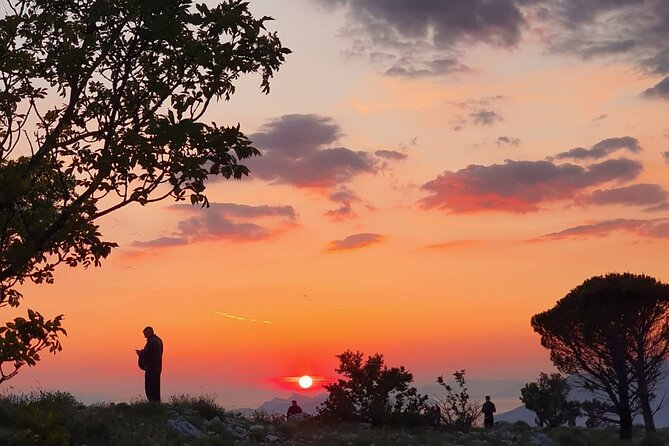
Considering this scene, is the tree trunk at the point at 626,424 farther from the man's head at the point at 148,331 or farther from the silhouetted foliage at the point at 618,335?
the man's head at the point at 148,331

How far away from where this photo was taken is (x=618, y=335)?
3722cm

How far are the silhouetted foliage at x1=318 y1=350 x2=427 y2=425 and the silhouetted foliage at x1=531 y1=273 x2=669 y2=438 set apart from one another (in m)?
10.6

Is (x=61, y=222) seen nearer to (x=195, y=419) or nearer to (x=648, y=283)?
(x=195, y=419)

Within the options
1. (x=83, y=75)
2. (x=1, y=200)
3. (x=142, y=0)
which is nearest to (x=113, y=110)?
(x=83, y=75)

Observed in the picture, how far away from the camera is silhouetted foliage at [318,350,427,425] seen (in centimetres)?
3108

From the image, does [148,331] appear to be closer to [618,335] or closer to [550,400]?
[618,335]

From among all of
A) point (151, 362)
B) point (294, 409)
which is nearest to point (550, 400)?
point (294, 409)

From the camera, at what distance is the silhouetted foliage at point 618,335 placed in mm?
37156

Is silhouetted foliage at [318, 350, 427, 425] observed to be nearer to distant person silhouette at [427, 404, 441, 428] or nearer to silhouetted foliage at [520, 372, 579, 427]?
distant person silhouette at [427, 404, 441, 428]

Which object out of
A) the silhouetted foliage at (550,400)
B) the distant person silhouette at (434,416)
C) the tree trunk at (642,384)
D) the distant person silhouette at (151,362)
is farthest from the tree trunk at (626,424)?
the distant person silhouette at (151,362)

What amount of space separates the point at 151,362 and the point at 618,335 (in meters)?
24.0

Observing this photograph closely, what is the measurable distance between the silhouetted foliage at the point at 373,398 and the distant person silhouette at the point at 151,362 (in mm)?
9363

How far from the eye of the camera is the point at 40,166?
34.0 feet

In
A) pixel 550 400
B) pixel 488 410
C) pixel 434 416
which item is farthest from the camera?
pixel 550 400
